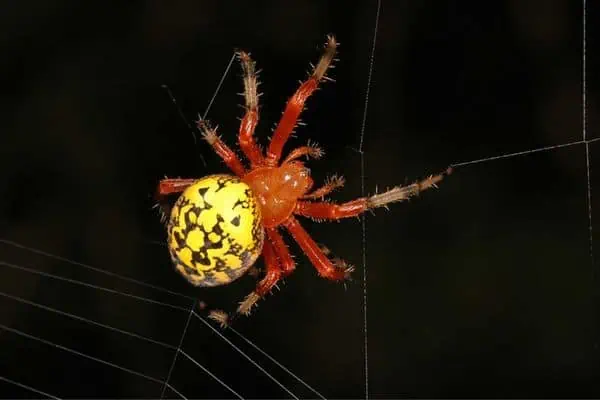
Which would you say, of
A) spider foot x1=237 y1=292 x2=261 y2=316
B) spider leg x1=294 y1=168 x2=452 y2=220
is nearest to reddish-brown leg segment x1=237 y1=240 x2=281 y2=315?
spider foot x1=237 y1=292 x2=261 y2=316

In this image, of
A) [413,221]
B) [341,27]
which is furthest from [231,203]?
[413,221]

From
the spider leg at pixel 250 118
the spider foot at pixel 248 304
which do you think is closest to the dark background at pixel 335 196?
the spider leg at pixel 250 118

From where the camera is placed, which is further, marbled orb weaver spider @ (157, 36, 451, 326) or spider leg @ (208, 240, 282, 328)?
spider leg @ (208, 240, 282, 328)

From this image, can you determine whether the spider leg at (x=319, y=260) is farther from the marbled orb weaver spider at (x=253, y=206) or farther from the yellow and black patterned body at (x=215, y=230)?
the yellow and black patterned body at (x=215, y=230)

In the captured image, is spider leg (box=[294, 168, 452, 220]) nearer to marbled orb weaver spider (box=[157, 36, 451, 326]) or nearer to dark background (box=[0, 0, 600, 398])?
marbled orb weaver spider (box=[157, 36, 451, 326])

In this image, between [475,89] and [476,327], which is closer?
[475,89]

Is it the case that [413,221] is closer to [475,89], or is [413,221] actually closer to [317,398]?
[475,89]

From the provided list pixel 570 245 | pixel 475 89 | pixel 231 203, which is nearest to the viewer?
pixel 231 203
